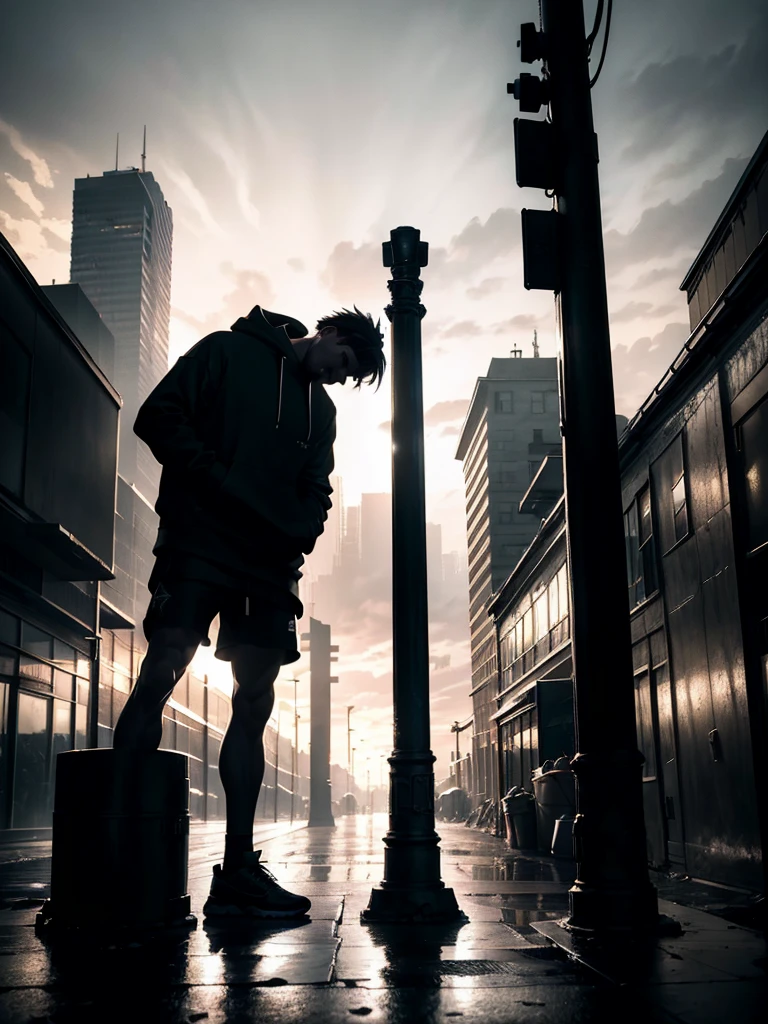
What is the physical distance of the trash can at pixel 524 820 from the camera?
15.9 m

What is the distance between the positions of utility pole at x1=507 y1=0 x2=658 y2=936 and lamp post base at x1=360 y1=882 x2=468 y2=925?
0.94 meters

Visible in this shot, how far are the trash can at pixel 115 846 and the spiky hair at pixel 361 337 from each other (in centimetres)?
182

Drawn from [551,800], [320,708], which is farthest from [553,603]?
[320,708]

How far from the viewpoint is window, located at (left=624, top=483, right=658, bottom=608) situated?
12.5 metres

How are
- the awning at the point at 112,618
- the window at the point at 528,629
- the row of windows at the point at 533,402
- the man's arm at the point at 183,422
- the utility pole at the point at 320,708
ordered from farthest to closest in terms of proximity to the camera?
1. the row of windows at the point at 533,402
2. the utility pole at the point at 320,708
3. the window at the point at 528,629
4. the awning at the point at 112,618
5. the man's arm at the point at 183,422

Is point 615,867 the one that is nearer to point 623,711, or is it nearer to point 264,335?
point 623,711

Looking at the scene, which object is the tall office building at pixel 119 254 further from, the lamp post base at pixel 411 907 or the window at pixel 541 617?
the lamp post base at pixel 411 907

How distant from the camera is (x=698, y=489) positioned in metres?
10.3

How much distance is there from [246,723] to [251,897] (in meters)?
0.64

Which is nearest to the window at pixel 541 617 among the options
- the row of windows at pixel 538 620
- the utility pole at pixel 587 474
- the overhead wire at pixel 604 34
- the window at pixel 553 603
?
the row of windows at pixel 538 620

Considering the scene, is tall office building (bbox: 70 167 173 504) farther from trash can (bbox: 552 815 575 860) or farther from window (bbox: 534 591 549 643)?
trash can (bbox: 552 815 575 860)

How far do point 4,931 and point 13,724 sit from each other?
52.4ft

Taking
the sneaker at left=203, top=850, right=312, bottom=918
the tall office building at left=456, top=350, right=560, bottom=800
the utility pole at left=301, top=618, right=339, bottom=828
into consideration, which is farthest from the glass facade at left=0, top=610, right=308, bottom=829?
the tall office building at left=456, top=350, right=560, bottom=800

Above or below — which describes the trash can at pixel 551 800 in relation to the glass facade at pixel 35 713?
below
